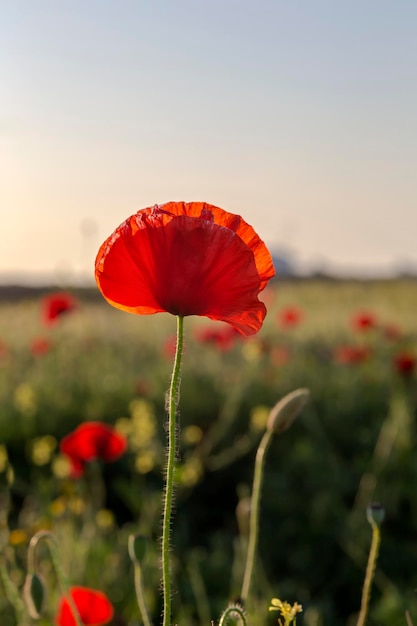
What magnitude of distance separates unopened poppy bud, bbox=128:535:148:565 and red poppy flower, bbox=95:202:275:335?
356mm

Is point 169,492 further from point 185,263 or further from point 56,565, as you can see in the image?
point 56,565

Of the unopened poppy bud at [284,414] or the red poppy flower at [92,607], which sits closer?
the unopened poppy bud at [284,414]

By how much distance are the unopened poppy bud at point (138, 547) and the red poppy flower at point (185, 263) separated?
356 mm

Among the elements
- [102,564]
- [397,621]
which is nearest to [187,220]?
[397,621]

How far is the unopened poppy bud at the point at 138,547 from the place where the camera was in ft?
3.44

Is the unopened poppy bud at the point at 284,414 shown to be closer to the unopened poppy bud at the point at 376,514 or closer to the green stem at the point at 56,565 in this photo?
the unopened poppy bud at the point at 376,514

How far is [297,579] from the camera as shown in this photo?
312 centimetres

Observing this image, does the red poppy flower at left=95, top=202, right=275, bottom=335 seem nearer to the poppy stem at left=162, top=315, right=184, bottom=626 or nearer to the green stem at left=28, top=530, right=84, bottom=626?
the poppy stem at left=162, top=315, right=184, bottom=626

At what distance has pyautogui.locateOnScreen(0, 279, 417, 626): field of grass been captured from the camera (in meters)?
2.54

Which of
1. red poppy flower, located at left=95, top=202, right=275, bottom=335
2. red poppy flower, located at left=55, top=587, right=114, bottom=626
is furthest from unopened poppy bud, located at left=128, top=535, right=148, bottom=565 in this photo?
red poppy flower, located at left=55, top=587, right=114, bottom=626

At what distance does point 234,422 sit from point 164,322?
9.94 ft

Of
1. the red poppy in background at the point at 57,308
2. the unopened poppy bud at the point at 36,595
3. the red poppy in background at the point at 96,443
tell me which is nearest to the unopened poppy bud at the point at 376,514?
the unopened poppy bud at the point at 36,595

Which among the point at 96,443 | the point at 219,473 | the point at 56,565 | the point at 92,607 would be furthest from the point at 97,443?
the point at 219,473

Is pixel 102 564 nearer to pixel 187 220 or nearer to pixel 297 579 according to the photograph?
pixel 297 579
